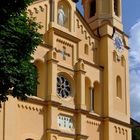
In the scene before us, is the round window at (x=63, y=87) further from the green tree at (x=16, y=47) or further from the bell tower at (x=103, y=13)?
the green tree at (x=16, y=47)

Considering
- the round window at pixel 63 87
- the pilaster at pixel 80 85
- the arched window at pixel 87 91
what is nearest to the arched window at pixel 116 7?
the arched window at pixel 87 91

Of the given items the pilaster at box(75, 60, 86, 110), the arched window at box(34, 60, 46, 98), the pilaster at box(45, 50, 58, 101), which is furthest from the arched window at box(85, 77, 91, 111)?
the arched window at box(34, 60, 46, 98)

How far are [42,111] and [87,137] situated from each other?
148 inches

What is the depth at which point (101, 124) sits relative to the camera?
35.0 m

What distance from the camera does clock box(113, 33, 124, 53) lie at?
3769cm

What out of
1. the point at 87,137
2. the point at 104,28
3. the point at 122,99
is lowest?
the point at 87,137

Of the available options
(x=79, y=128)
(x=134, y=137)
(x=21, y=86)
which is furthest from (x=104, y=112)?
(x=21, y=86)

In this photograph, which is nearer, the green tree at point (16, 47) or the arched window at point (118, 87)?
the green tree at point (16, 47)

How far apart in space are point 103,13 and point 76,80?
6.83 m

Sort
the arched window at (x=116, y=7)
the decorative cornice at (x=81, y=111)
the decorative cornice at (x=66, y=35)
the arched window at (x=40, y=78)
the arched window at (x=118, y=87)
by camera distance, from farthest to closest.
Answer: the arched window at (x=116, y=7) → the arched window at (x=118, y=87) → the decorative cornice at (x=66, y=35) → the arched window at (x=40, y=78) → the decorative cornice at (x=81, y=111)

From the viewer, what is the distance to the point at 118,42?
38031 millimetres

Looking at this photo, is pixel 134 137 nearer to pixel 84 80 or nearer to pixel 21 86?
pixel 84 80

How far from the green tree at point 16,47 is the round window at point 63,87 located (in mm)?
12525

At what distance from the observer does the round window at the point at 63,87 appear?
33312 mm
